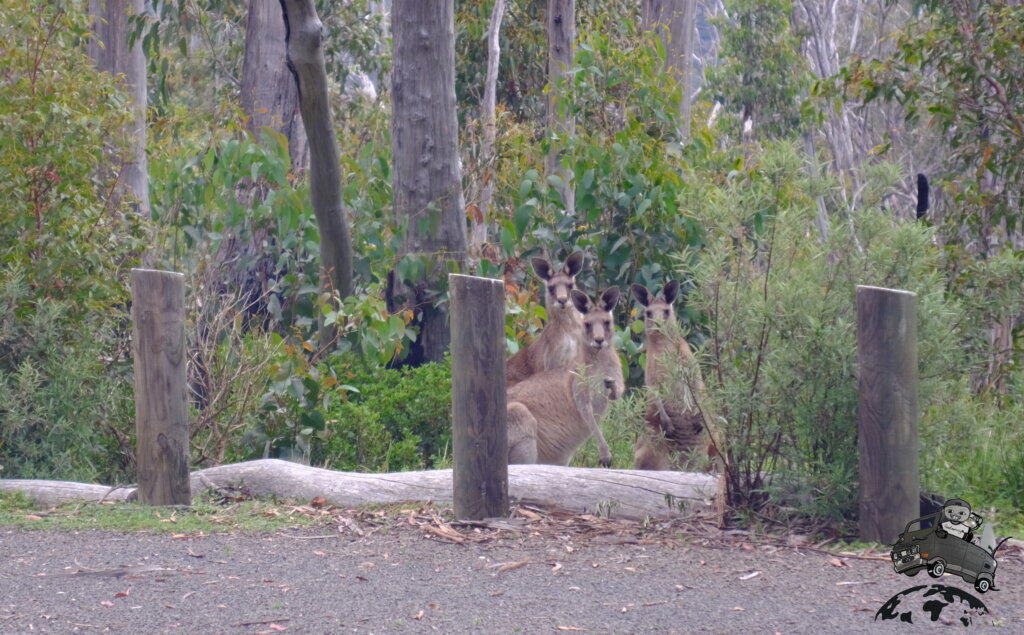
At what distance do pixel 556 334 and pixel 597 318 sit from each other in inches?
29.9

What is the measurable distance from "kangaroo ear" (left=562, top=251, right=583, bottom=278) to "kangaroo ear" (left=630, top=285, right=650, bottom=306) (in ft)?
3.63

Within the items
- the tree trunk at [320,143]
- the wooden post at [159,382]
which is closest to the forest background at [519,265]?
the tree trunk at [320,143]

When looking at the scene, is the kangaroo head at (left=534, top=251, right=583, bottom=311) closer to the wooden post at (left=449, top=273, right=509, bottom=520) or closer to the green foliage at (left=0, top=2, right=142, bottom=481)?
the wooden post at (left=449, top=273, right=509, bottom=520)

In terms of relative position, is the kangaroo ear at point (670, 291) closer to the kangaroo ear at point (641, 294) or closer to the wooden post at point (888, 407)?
the kangaroo ear at point (641, 294)

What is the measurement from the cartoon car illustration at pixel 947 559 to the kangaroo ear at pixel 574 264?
4434mm

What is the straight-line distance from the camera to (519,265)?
1077 centimetres

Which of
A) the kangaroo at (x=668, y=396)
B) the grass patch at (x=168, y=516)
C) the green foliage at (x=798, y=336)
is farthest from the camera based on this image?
the grass patch at (x=168, y=516)

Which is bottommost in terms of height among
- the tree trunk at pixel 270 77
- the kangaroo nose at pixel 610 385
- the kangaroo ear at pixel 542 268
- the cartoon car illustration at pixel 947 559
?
the cartoon car illustration at pixel 947 559

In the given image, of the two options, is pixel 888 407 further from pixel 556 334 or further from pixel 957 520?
pixel 556 334

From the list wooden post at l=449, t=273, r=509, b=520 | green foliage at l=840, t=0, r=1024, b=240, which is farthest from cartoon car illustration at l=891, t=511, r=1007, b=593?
green foliage at l=840, t=0, r=1024, b=240

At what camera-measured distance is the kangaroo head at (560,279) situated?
926cm

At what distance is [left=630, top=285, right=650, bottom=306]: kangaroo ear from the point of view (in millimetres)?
8055

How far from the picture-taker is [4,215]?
7965 millimetres

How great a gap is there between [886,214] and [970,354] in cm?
92
